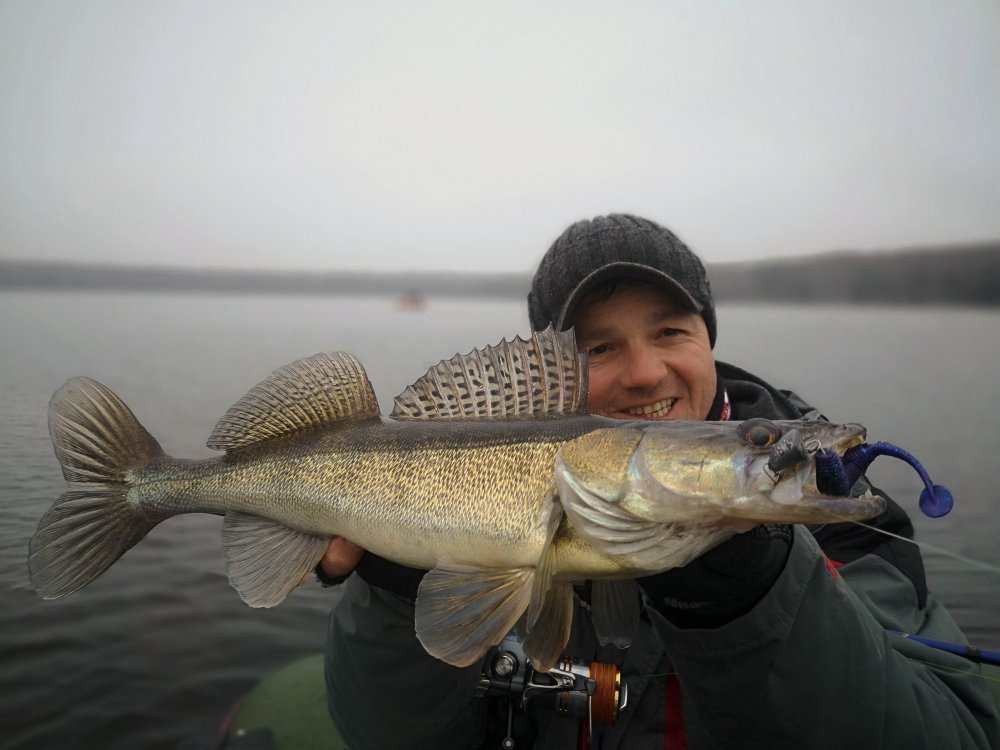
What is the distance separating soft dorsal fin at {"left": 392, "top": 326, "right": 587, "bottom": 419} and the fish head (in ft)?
0.97

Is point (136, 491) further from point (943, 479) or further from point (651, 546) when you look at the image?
point (943, 479)

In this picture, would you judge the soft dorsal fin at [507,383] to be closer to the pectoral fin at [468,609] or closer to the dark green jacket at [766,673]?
the pectoral fin at [468,609]

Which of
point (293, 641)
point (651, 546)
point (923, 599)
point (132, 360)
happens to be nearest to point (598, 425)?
point (651, 546)

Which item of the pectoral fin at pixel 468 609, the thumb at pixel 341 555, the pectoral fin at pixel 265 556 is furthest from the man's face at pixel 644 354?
the pectoral fin at pixel 265 556

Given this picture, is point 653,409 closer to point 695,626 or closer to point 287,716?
point 695,626

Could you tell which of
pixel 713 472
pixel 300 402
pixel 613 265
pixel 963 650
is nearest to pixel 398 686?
pixel 300 402

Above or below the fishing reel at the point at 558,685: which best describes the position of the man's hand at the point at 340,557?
above

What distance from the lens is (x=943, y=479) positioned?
8500mm

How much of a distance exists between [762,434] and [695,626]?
2.03 ft

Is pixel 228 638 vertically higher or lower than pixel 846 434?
lower

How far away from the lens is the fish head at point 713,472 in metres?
1.52

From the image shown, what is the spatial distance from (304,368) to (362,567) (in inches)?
32.0

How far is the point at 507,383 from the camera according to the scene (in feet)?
7.26

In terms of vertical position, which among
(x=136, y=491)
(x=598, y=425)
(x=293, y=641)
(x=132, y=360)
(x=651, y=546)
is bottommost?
(x=293, y=641)
